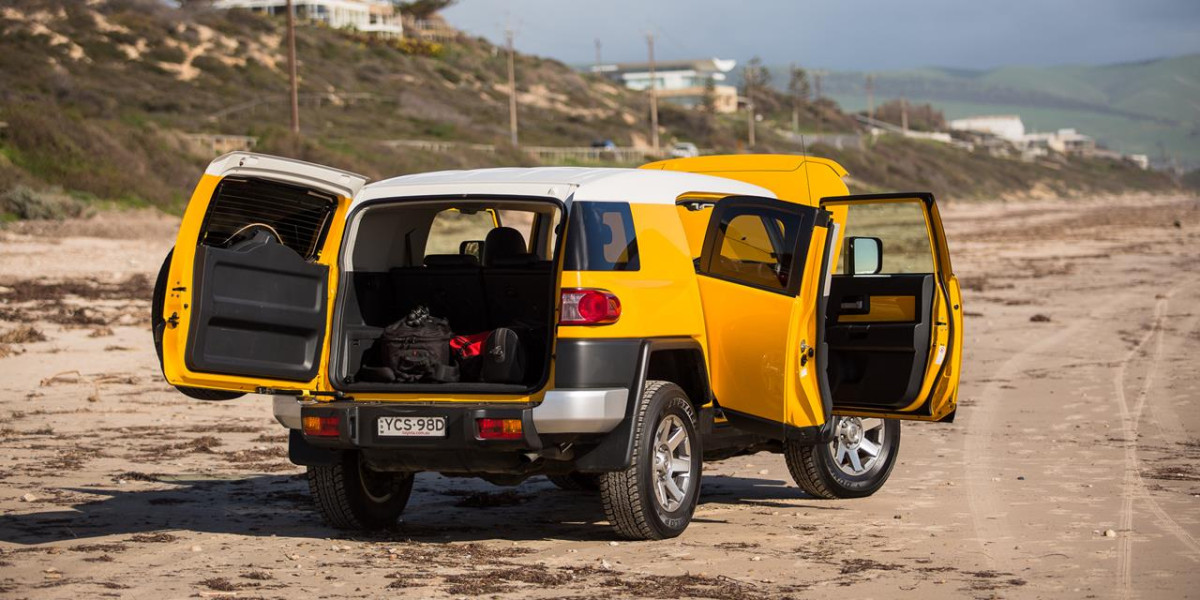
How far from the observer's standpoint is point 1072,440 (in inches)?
448

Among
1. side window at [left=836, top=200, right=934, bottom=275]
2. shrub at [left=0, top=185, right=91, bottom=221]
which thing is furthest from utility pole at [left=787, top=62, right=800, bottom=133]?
shrub at [left=0, top=185, right=91, bottom=221]

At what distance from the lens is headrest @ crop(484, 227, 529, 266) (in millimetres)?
8445

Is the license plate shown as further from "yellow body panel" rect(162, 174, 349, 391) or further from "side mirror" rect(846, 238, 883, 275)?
"side mirror" rect(846, 238, 883, 275)

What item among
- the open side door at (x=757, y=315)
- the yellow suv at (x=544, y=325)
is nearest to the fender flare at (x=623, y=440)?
the yellow suv at (x=544, y=325)

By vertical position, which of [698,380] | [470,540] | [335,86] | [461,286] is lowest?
[470,540]

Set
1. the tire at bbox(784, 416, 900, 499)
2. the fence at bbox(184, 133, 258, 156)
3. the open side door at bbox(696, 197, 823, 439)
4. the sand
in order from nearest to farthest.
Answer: the sand → the open side door at bbox(696, 197, 823, 439) → the tire at bbox(784, 416, 900, 499) → the fence at bbox(184, 133, 258, 156)

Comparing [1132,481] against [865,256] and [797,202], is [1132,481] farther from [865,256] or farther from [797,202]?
[797,202]

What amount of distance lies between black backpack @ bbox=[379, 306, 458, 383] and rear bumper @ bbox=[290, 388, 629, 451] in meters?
0.22

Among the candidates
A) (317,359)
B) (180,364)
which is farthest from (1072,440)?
(180,364)

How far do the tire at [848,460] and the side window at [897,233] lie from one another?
1452cm

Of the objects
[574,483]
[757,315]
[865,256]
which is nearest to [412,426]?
[757,315]

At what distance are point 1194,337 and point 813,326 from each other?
40.3 feet

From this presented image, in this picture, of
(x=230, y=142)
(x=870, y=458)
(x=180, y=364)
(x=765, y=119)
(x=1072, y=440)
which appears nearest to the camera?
(x=180, y=364)

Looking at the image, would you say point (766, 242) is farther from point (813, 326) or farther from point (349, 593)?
point (349, 593)
